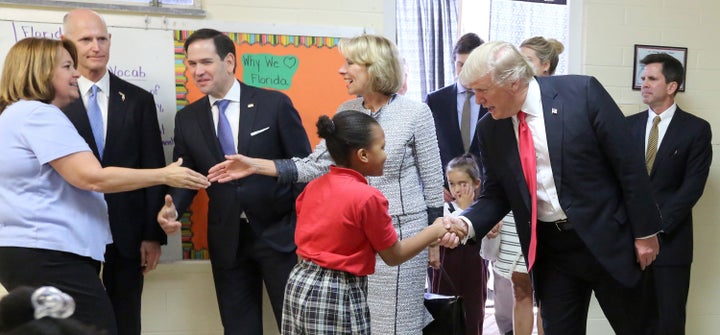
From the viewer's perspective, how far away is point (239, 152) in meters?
2.97

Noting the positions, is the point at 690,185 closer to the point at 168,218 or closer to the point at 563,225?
the point at 563,225

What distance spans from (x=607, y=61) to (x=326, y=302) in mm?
2814

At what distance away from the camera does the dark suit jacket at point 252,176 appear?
2.93 metres

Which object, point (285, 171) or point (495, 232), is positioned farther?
point (495, 232)

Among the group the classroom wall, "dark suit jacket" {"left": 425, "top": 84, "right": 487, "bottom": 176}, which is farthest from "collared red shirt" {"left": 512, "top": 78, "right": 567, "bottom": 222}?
the classroom wall

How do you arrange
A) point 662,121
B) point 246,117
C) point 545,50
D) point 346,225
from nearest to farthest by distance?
point 346,225
point 246,117
point 545,50
point 662,121

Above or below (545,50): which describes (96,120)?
below

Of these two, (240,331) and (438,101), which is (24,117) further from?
(438,101)

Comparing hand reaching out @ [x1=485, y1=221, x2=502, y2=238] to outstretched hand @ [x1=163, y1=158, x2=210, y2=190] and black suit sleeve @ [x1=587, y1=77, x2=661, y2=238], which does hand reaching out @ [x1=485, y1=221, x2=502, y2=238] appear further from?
outstretched hand @ [x1=163, y1=158, x2=210, y2=190]

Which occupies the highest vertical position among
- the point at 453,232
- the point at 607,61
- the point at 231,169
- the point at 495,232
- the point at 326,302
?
the point at 607,61

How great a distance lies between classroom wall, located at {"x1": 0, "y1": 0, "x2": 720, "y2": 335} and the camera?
3539mm

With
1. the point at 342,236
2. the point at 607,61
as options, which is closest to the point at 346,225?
the point at 342,236

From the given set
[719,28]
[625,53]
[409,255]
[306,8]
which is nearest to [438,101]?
[306,8]

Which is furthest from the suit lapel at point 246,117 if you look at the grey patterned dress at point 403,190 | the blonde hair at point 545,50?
the blonde hair at point 545,50
